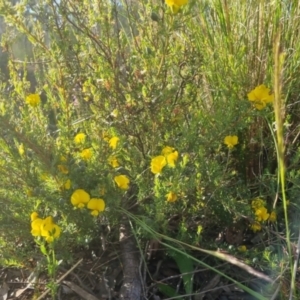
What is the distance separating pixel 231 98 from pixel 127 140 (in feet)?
1.16

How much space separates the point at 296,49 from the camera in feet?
6.44

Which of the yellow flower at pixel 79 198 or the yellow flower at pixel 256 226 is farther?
the yellow flower at pixel 256 226

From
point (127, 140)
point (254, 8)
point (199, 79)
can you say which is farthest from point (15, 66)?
point (254, 8)

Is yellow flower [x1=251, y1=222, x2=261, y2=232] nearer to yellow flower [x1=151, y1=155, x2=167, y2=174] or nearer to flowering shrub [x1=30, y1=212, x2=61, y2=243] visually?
yellow flower [x1=151, y1=155, x2=167, y2=174]

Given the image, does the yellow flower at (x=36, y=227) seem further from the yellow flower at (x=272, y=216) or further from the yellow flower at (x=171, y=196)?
the yellow flower at (x=272, y=216)

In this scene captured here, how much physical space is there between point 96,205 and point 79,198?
0.05 metres

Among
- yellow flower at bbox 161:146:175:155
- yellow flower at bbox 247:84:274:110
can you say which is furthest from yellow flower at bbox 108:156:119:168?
yellow flower at bbox 247:84:274:110

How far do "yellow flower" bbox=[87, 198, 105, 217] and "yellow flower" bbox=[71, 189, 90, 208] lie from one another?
0.06 ft

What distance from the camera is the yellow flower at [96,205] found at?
156cm

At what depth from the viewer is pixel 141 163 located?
5.88 ft

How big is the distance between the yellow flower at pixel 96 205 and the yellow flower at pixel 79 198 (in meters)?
0.02

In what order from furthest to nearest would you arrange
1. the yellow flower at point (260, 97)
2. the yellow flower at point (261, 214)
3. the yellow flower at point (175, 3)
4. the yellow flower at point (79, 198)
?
1. the yellow flower at point (261, 214)
2. the yellow flower at point (260, 97)
3. the yellow flower at point (79, 198)
4. the yellow flower at point (175, 3)

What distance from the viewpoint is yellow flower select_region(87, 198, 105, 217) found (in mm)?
1563

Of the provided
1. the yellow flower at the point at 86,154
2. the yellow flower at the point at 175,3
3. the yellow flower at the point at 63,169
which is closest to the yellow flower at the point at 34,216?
the yellow flower at the point at 63,169
